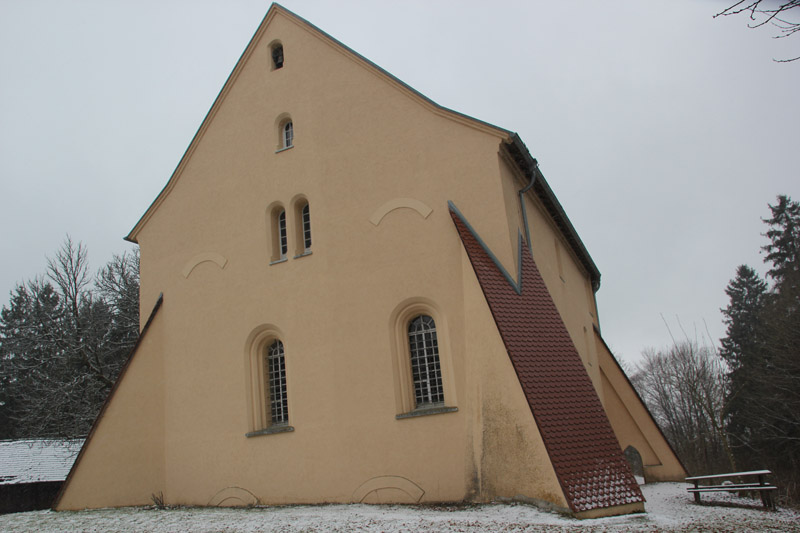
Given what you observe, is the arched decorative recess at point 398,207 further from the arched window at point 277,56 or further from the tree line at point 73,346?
the tree line at point 73,346

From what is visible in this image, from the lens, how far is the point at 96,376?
90.0ft

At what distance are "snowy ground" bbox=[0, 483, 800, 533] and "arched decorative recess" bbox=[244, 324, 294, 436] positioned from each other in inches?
80.0

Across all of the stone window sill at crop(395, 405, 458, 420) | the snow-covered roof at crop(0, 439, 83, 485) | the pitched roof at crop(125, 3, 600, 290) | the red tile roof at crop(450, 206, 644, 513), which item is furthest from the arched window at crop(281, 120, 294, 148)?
the snow-covered roof at crop(0, 439, 83, 485)

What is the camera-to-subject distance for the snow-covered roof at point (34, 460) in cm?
2038

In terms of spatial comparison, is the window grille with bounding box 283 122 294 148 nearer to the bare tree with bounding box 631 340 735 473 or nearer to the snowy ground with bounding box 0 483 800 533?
the snowy ground with bounding box 0 483 800 533

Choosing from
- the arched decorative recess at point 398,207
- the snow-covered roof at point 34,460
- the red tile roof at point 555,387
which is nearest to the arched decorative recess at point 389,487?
the red tile roof at point 555,387

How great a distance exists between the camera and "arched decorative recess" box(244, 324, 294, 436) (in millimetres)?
15078

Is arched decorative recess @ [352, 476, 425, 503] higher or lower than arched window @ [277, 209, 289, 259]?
lower

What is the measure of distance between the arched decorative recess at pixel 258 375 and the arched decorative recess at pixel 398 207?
348cm

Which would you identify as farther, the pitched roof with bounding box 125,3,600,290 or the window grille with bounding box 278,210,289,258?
the window grille with bounding box 278,210,289,258

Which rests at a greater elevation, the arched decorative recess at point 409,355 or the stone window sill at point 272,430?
the arched decorative recess at point 409,355

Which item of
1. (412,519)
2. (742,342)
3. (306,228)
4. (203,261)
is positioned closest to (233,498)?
(203,261)

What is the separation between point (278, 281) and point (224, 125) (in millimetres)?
4945

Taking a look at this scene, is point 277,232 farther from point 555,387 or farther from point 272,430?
point 555,387
